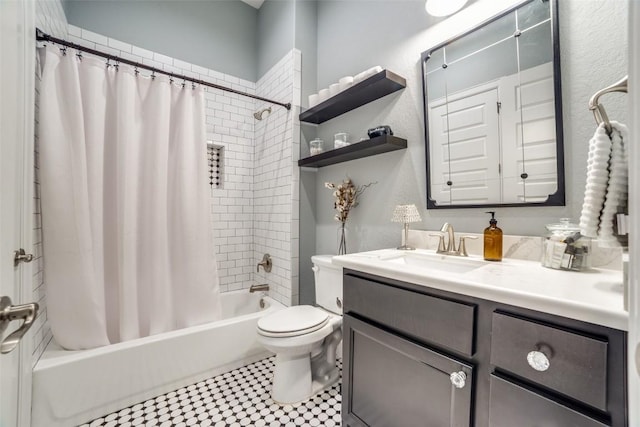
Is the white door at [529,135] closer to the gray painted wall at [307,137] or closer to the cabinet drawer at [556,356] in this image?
the cabinet drawer at [556,356]

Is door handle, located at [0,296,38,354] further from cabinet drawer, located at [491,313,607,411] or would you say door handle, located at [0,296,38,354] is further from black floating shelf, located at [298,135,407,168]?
black floating shelf, located at [298,135,407,168]

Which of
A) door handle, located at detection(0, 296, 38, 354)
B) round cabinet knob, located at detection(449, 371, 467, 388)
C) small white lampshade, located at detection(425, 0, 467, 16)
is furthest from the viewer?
small white lampshade, located at detection(425, 0, 467, 16)

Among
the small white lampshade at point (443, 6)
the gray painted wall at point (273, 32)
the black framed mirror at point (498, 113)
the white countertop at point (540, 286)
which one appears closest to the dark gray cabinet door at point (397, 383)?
the white countertop at point (540, 286)

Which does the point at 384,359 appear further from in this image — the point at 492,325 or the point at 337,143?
the point at 337,143

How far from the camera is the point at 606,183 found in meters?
0.64

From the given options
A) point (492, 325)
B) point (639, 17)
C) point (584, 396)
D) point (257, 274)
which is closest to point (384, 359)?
point (492, 325)

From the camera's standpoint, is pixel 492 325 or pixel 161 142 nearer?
pixel 492 325

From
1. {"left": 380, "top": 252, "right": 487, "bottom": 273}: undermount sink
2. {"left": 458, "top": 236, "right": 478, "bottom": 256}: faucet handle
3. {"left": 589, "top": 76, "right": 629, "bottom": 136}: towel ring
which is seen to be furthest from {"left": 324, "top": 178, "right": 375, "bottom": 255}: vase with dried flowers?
{"left": 589, "top": 76, "right": 629, "bottom": 136}: towel ring

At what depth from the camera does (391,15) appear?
1.71m

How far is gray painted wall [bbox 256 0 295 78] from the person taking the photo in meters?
2.26

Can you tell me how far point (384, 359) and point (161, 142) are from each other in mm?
1843

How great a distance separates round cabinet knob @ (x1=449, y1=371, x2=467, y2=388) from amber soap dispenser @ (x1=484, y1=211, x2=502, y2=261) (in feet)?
1.81

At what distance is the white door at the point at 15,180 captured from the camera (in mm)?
700

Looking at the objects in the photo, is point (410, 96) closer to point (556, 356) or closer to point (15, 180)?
point (556, 356)
